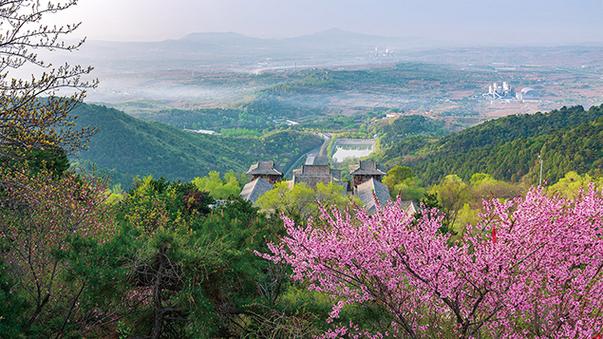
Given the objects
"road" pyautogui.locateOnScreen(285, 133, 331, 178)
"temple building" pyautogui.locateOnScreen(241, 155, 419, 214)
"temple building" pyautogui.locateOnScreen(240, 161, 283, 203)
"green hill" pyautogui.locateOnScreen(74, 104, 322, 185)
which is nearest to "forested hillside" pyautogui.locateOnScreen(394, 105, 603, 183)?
"temple building" pyautogui.locateOnScreen(241, 155, 419, 214)

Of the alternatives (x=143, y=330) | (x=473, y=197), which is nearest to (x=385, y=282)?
(x=143, y=330)

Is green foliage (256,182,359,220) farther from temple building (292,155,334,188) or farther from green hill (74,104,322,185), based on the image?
green hill (74,104,322,185)

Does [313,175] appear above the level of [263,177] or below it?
above

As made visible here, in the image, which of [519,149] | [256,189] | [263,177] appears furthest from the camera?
[519,149]

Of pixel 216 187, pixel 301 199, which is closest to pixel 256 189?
pixel 216 187

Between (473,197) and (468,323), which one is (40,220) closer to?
(468,323)

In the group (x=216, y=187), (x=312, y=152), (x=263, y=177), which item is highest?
(x=263, y=177)

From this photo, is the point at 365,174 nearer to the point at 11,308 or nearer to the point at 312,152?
the point at 11,308
